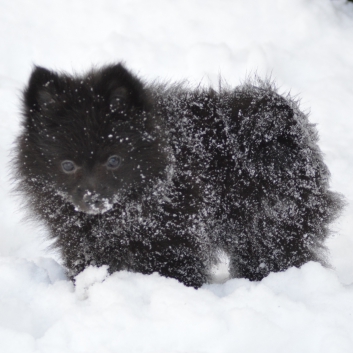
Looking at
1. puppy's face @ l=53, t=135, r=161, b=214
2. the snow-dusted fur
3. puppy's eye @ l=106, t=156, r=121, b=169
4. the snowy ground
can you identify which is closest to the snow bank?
the snowy ground

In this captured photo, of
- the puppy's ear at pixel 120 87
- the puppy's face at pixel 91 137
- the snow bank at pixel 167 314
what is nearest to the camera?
the snow bank at pixel 167 314

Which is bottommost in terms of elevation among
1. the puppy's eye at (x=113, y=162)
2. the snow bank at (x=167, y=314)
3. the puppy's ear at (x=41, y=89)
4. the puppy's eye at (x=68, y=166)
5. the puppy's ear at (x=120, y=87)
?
the snow bank at (x=167, y=314)

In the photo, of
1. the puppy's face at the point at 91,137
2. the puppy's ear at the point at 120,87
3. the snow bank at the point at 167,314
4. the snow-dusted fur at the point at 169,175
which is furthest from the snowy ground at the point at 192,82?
the puppy's ear at the point at 120,87

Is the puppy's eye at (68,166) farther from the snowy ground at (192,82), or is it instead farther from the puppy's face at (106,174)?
the snowy ground at (192,82)

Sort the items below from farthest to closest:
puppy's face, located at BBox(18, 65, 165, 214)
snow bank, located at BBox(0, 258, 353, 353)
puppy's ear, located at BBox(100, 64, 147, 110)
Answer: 1. puppy's ear, located at BBox(100, 64, 147, 110)
2. puppy's face, located at BBox(18, 65, 165, 214)
3. snow bank, located at BBox(0, 258, 353, 353)

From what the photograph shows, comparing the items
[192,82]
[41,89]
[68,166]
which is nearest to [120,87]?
[41,89]

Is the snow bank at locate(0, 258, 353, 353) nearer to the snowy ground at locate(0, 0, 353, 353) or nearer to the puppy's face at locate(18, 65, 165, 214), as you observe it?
the snowy ground at locate(0, 0, 353, 353)

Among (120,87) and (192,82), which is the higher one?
(192,82)

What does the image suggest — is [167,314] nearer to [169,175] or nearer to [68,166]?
[169,175]
